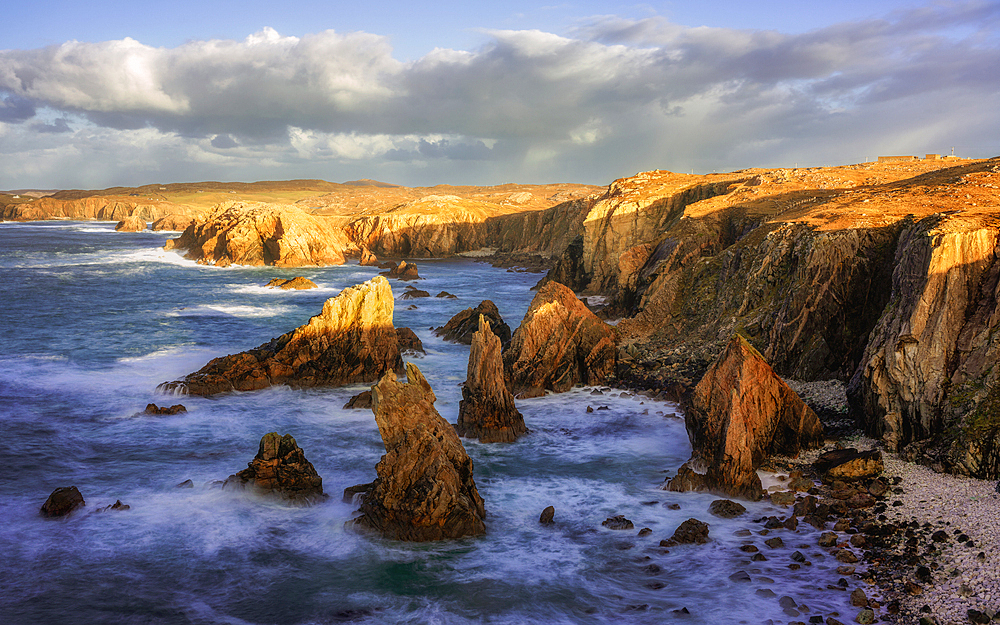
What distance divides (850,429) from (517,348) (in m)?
13.3

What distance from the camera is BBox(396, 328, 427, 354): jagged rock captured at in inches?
1374

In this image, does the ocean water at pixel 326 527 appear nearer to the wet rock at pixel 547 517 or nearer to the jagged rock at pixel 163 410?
the wet rock at pixel 547 517

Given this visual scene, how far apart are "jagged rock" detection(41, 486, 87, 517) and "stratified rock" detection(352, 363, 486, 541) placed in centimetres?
744

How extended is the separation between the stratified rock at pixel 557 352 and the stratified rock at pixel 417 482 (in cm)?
1104

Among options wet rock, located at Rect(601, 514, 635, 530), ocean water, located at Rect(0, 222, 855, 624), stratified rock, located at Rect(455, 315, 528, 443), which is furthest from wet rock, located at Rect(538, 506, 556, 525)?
stratified rock, located at Rect(455, 315, 528, 443)

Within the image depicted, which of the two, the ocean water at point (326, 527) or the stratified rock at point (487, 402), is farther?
the stratified rock at point (487, 402)

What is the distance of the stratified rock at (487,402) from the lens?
2202 centimetres

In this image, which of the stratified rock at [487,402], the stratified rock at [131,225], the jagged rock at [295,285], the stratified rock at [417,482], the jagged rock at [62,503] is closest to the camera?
the stratified rock at [417,482]

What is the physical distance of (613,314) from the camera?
38.7m

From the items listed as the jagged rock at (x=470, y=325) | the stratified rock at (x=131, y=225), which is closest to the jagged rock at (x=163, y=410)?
the jagged rock at (x=470, y=325)

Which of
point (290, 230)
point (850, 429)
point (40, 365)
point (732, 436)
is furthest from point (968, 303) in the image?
point (290, 230)

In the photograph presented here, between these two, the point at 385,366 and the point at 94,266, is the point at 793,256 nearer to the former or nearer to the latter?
the point at 385,366

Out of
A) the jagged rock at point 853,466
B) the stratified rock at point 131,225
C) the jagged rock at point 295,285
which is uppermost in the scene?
the stratified rock at point 131,225

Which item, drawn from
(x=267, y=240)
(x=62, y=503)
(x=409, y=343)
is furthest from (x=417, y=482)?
(x=267, y=240)
